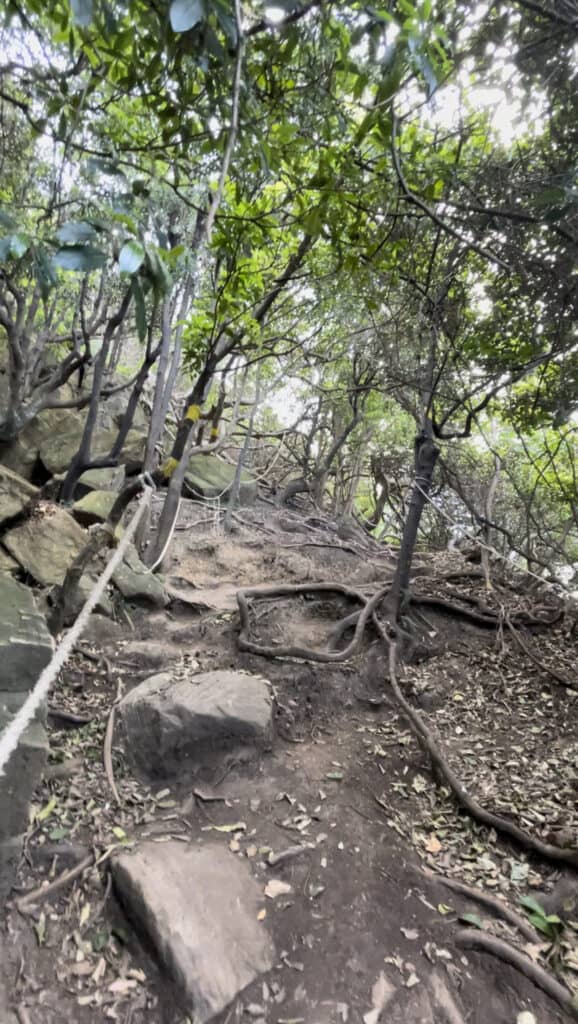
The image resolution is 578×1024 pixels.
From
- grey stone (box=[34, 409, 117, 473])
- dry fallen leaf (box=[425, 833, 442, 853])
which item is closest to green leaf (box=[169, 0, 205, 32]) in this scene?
dry fallen leaf (box=[425, 833, 442, 853])

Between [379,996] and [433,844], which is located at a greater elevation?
[433,844]

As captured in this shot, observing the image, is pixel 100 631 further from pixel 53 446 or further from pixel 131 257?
pixel 53 446

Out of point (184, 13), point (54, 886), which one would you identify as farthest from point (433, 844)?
point (184, 13)

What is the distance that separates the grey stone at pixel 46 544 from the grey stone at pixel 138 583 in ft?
1.64

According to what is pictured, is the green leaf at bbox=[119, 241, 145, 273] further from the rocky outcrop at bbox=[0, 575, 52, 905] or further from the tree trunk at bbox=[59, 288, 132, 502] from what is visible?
the tree trunk at bbox=[59, 288, 132, 502]

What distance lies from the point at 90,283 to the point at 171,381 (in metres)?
3.20

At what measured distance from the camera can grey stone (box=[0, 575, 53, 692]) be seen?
2.31 metres

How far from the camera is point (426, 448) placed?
443cm

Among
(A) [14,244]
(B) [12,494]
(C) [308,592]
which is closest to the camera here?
(A) [14,244]

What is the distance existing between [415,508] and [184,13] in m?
3.83

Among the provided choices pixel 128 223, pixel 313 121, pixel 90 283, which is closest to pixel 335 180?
pixel 313 121

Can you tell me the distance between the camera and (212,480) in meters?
10.8

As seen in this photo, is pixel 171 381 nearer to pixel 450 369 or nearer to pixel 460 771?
pixel 450 369

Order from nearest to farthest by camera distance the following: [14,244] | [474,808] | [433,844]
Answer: [14,244], [433,844], [474,808]
